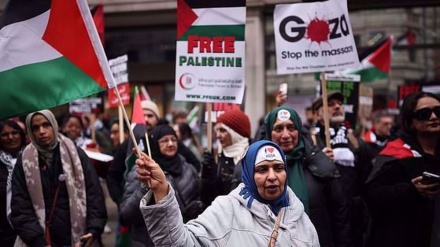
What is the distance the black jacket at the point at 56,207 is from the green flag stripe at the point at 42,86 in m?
1.35

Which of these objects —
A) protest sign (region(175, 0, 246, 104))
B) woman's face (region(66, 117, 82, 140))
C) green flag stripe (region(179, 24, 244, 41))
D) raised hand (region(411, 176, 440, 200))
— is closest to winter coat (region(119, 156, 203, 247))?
protest sign (region(175, 0, 246, 104))

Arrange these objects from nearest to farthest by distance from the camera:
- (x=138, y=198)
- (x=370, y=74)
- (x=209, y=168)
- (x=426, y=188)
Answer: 1. (x=426, y=188)
2. (x=138, y=198)
3. (x=209, y=168)
4. (x=370, y=74)

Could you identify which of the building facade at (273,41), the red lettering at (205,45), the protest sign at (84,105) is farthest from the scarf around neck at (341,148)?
the building facade at (273,41)

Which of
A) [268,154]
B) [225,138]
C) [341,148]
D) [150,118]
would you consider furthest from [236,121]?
[268,154]

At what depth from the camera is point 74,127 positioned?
8.33 metres

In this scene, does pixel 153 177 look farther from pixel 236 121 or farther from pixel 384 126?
pixel 384 126

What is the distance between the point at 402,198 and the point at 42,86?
239 cm

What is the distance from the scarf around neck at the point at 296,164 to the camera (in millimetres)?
4574

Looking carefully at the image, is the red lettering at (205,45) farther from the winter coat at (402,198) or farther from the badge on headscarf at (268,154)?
the badge on headscarf at (268,154)

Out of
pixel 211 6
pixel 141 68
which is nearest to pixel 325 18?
pixel 211 6

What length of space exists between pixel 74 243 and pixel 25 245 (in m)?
0.35

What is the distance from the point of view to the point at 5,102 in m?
3.71

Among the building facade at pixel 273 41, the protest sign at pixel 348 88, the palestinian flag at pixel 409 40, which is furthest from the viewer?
the palestinian flag at pixel 409 40

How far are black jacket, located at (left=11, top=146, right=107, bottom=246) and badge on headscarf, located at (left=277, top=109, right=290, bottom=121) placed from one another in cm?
162
